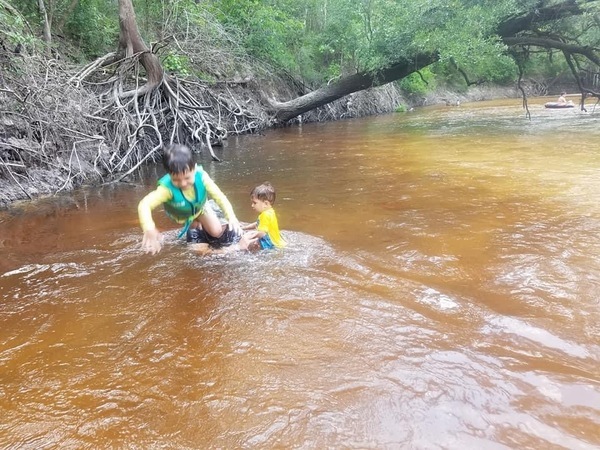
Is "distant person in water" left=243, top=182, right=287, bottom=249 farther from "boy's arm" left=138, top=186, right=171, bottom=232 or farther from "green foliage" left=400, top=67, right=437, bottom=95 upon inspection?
"green foliage" left=400, top=67, right=437, bottom=95

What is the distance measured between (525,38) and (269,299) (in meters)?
12.1

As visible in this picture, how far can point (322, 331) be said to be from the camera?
110 inches

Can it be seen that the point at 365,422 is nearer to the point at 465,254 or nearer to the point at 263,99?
the point at 465,254

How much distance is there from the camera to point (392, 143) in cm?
1186

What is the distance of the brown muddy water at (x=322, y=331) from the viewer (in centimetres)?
200

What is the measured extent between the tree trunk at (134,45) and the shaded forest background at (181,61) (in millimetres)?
24

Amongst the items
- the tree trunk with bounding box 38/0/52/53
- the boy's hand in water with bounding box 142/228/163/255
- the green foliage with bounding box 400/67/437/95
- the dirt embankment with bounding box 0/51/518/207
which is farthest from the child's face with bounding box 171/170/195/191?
the green foliage with bounding box 400/67/437/95

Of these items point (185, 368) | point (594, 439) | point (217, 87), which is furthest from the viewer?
point (217, 87)

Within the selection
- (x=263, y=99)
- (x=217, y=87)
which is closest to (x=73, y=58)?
(x=217, y=87)

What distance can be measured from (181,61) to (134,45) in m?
1.27

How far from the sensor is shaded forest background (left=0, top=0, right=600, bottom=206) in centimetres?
710

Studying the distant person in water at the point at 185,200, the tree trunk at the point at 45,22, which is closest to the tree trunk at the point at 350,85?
the tree trunk at the point at 45,22

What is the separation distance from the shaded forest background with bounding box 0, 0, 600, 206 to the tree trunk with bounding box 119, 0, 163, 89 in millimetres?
24

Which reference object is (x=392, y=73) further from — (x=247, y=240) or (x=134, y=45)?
(x=247, y=240)
